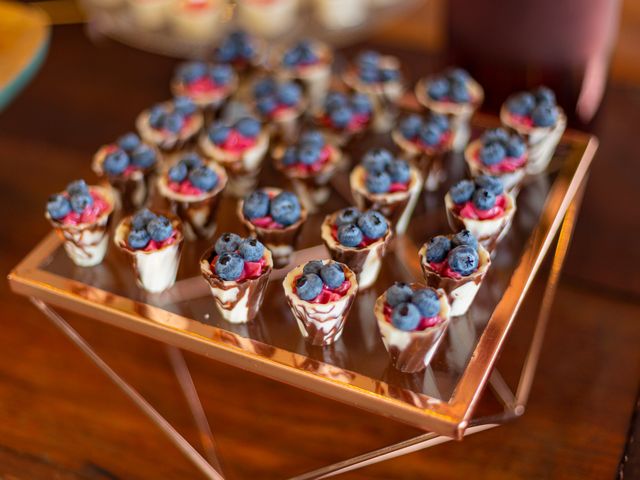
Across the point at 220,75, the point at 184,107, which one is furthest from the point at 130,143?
the point at 220,75

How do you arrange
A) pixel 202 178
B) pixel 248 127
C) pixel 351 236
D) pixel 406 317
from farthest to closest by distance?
pixel 248 127 → pixel 202 178 → pixel 351 236 → pixel 406 317

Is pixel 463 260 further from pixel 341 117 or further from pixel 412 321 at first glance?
pixel 341 117

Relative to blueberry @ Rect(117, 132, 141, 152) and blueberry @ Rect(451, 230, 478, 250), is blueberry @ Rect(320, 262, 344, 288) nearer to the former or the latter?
blueberry @ Rect(451, 230, 478, 250)

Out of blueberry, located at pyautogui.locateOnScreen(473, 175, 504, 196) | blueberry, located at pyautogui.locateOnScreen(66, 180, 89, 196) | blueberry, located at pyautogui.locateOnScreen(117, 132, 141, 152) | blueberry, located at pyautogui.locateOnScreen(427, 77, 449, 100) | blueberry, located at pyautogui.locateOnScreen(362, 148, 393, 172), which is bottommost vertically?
blueberry, located at pyautogui.locateOnScreen(427, 77, 449, 100)

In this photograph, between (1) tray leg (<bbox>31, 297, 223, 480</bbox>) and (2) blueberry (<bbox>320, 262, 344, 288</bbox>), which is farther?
(1) tray leg (<bbox>31, 297, 223, 480</bbox>)

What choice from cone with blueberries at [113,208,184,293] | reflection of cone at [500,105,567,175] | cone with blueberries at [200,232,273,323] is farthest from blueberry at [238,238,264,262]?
reflection of cone at [500,105,567,175]
